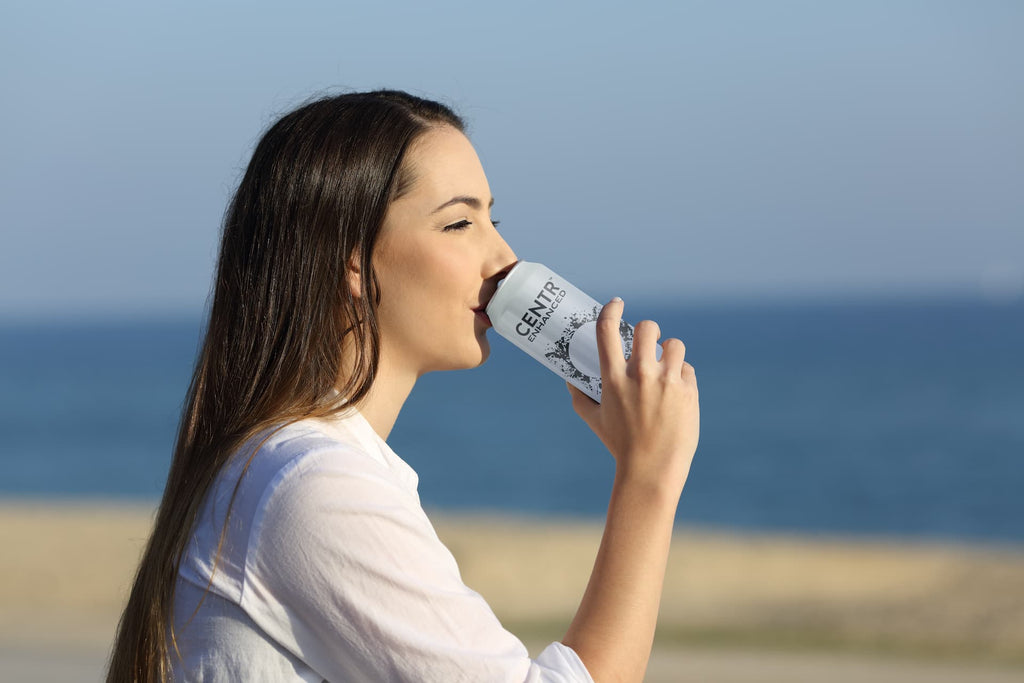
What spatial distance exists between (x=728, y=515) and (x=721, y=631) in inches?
731

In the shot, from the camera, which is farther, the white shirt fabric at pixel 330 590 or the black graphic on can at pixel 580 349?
the black graphic on can at pixel 580 349

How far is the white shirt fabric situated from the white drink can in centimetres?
44

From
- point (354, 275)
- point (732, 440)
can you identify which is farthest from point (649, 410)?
point (732, 440)

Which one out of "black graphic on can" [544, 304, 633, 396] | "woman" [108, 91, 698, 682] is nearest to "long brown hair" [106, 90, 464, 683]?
"woman" [108, 91, 698, 682]

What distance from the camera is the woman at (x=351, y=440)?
1.19 metres

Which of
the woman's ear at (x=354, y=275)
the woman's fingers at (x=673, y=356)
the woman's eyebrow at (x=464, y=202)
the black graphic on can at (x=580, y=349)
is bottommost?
the woman's ear at (x=354, y=275)

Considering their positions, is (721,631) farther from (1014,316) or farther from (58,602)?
(1014,316)

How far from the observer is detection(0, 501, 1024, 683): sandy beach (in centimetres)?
562

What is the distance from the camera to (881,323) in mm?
85875

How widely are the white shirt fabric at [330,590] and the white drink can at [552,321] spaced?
443mm

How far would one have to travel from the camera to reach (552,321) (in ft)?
5.45

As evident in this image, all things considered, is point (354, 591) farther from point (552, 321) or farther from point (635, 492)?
point (552, 321)

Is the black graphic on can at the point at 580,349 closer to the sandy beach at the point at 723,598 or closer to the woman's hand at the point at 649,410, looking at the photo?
the woman's hand at the point at 649,410

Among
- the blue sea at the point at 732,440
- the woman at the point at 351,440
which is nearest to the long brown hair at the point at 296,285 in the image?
the woman at the point at 351,440
